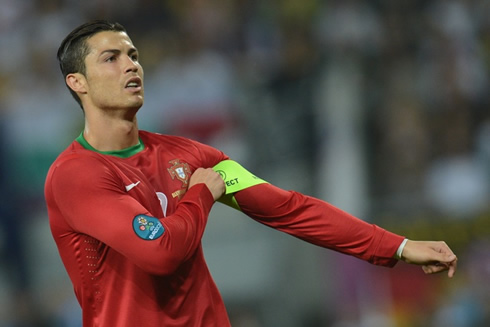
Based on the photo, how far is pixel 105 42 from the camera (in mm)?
3381

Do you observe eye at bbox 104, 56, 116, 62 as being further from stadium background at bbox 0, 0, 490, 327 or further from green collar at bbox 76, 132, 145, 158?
stadium background at bbox 0, 0, 490, 327

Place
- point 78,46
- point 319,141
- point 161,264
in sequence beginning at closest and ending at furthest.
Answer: point 161,264 → point 78,46 → point 319,141

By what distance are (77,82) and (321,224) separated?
3.76 ft

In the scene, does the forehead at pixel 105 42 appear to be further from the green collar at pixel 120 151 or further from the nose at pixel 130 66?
the green collar at pixel 120 151

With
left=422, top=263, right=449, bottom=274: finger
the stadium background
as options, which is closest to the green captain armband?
left=422, top=263, right=449, bottom=274: finger

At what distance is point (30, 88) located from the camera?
8.69m

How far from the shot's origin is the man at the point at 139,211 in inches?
118

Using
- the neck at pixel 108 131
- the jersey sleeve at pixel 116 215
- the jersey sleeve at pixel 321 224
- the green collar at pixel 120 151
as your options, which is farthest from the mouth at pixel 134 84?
the jersey sleeve at pixel 321 224

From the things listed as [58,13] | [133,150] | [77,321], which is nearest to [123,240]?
[133,150]

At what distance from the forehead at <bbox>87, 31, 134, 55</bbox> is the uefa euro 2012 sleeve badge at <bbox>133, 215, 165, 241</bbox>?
78 cm

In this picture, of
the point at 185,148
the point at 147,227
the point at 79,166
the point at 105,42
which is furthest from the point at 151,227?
the point at 105,42

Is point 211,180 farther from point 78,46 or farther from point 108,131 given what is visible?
point 78,46

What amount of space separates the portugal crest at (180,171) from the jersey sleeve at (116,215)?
0.17 m

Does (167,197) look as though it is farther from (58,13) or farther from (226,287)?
(58,13)
